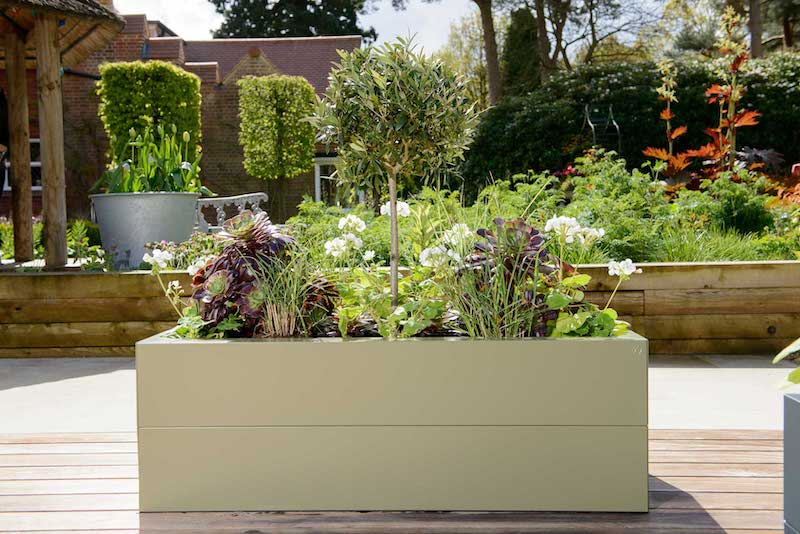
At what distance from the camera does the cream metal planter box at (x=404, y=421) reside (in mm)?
1952

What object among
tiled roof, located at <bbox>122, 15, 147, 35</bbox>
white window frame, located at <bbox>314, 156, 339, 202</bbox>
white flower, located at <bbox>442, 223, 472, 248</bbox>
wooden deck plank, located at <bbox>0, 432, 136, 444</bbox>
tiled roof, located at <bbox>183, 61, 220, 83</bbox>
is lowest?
wooden deck plank, located at <bbox>0, 432, 136, 444</bbox>

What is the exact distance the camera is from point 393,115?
2.17 meters

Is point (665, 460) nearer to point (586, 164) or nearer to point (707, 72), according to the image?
point (586, 164)

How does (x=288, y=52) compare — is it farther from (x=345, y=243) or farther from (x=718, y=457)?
(x=718, y=457)

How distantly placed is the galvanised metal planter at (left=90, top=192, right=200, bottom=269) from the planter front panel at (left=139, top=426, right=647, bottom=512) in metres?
3.46

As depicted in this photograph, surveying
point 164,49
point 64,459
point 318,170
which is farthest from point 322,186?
point 64,459

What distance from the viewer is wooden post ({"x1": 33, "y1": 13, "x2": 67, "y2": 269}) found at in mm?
5570

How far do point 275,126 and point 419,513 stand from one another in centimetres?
1291

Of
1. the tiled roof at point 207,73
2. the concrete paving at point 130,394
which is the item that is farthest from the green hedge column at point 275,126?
the concrete paving at point 130,394

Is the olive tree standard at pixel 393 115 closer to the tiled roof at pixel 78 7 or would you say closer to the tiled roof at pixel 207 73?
the tiled roof at pixel 78 7

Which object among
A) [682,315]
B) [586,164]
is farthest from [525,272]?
[586,164]

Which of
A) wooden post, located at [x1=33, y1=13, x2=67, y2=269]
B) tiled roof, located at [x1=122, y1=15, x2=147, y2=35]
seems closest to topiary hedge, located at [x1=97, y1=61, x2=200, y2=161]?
tiled roof, located at [x1=122, y1=15, x2=147, y2=35]

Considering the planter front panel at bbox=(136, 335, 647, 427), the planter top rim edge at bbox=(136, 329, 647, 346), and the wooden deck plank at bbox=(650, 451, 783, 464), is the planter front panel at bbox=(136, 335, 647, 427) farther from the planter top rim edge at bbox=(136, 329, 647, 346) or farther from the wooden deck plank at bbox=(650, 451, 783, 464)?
the wooden deck plank at bbox=(650, 451, 783, 464)

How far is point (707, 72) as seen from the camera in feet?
38.9
